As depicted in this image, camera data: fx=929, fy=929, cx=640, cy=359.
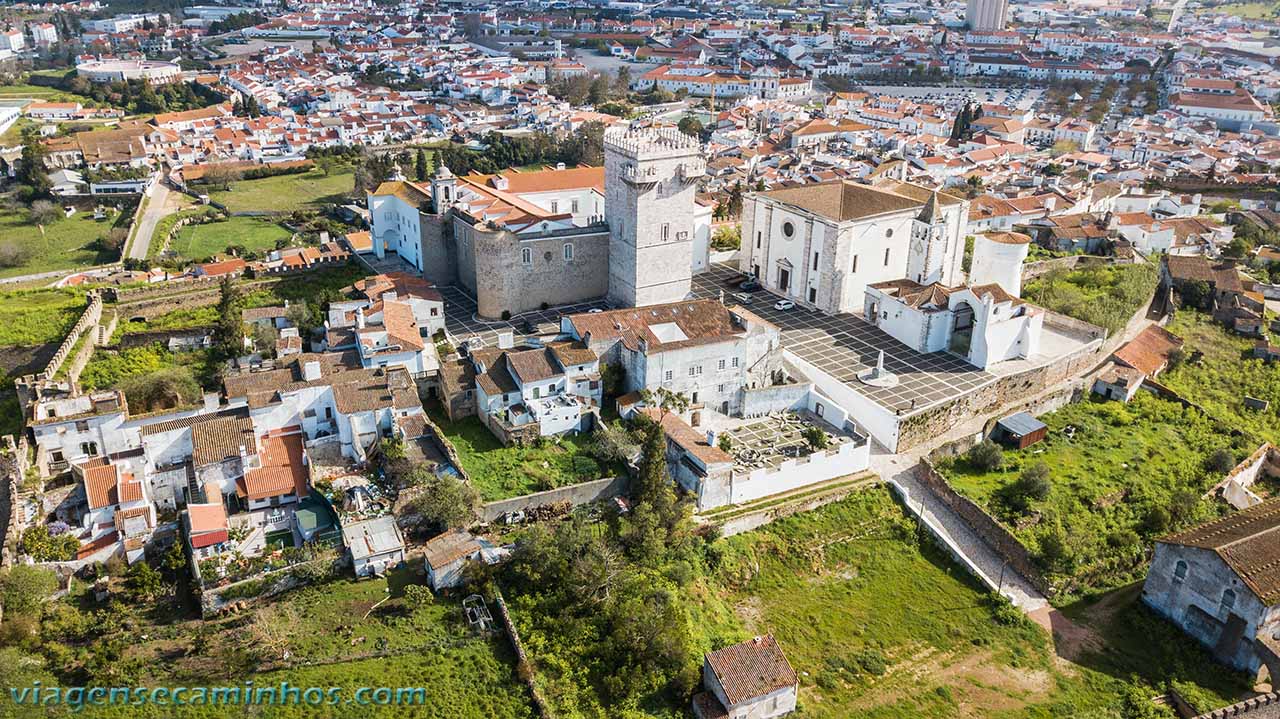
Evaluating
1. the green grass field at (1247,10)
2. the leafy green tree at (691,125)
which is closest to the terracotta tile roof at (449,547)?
the leafy green tree at (691,125)

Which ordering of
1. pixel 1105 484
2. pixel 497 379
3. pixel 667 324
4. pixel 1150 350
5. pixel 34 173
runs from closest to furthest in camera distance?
pixel 1105 484 < pixel 497 379 < pixel 667 324 < pixel 1150 350 < pixel 34 173

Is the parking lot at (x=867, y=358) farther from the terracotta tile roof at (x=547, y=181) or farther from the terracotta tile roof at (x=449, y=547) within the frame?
the terracotta tile roof at (x=449, y=547)

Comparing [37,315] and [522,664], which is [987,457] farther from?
[37,315]

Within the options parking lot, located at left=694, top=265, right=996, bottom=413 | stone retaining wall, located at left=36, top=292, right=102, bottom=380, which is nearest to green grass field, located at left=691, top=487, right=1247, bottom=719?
parking lot, located at left=694, top=265, right=996, bottom=413

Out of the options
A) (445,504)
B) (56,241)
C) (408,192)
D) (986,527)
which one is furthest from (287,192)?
(986,527)

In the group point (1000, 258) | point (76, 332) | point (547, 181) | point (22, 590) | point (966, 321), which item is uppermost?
point (547, 181)
